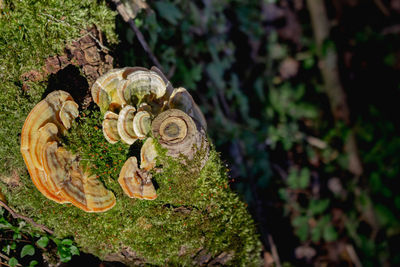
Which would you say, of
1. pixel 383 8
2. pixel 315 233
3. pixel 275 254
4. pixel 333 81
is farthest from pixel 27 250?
pixel 383 8

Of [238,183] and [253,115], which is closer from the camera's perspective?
[238,183]

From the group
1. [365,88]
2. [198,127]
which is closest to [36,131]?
[198,127]

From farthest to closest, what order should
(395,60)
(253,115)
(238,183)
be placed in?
(253,115), (238,183), (395,60)

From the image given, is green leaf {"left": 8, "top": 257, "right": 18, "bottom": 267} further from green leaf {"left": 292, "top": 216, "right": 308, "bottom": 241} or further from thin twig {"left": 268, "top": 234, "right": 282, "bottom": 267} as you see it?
green leaf {"left": 292, "top": 216, "right": 308, "bottom": 241}

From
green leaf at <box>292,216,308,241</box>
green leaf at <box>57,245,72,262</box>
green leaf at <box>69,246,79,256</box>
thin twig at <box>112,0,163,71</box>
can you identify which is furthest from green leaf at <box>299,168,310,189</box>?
green leaf at <box>57,245,72,262</box>

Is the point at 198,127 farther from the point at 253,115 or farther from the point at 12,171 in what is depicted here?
the point at 12,171

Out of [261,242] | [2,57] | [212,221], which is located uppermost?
[2,57]
